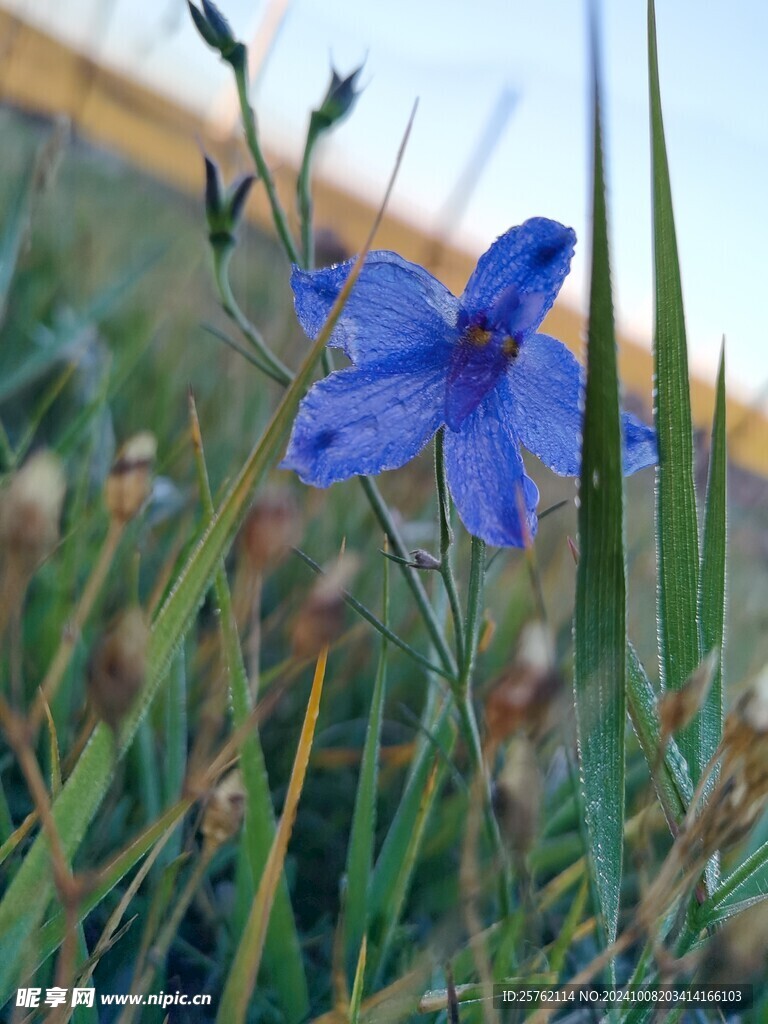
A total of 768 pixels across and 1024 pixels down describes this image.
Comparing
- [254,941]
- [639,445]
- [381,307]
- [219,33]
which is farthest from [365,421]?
[219,33]

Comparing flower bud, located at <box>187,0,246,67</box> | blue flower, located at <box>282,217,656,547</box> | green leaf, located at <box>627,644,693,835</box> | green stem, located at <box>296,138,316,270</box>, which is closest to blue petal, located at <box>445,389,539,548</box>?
blue flower, located at <box>282,217,656,547</box>

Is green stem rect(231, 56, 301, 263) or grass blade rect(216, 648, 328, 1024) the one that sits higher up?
green stem rect(231, 56, 301, 263)

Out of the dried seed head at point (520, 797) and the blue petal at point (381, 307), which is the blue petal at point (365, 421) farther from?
the dried seed head at point (520, 797)

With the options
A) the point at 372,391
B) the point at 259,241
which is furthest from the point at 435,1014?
the point at 259,241

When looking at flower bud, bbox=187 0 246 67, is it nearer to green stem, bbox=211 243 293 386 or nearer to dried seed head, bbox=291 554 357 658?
green stem, bbox=211 243 293 386

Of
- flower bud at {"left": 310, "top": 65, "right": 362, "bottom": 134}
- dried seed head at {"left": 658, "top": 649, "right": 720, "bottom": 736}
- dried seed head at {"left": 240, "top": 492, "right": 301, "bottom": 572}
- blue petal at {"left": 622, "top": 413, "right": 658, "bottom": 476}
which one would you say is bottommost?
dried seed head at {"left": 240, "top": 492, "right": 301, "bottom": 572}

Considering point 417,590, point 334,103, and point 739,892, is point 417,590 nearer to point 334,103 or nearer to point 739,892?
point 739,892

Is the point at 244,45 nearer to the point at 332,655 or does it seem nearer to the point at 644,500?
the point at 332,655
